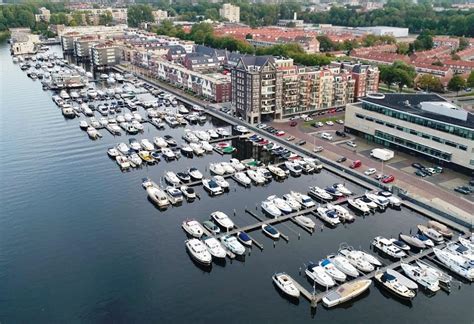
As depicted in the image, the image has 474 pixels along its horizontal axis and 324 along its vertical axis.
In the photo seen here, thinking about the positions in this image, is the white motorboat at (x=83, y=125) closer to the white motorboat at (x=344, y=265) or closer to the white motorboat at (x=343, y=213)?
the white motorboat at (x=343, y=213)

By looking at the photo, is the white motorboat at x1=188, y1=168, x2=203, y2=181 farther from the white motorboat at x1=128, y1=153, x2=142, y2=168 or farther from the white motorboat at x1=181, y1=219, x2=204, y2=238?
the white motorboat at x1=181, y1=219, x2=204, y2=238

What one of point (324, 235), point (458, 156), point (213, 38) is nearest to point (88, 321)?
point (324, 235)

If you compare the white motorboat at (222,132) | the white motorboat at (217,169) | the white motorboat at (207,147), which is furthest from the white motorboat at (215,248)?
the white motorboat at (222,132)

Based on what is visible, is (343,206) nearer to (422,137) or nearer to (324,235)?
(324,235)

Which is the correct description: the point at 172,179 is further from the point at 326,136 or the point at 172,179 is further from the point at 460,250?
the point at 460,250

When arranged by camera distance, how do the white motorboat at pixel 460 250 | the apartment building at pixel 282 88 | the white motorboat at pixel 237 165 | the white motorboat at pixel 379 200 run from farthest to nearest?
1. the apartment building at pixel 282 88
2. the white motorboat at pixel 237 165
3. the white motorboat at pixel 379 200
4. the white motorboat at pixel 460 250

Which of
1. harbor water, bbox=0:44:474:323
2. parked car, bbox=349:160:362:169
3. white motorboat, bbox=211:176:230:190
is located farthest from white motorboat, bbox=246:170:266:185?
parked car, bbox=349:160:362:169

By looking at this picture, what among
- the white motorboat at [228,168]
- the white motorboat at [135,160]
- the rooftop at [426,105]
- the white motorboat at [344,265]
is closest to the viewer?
the white motorboat at [344,265]
